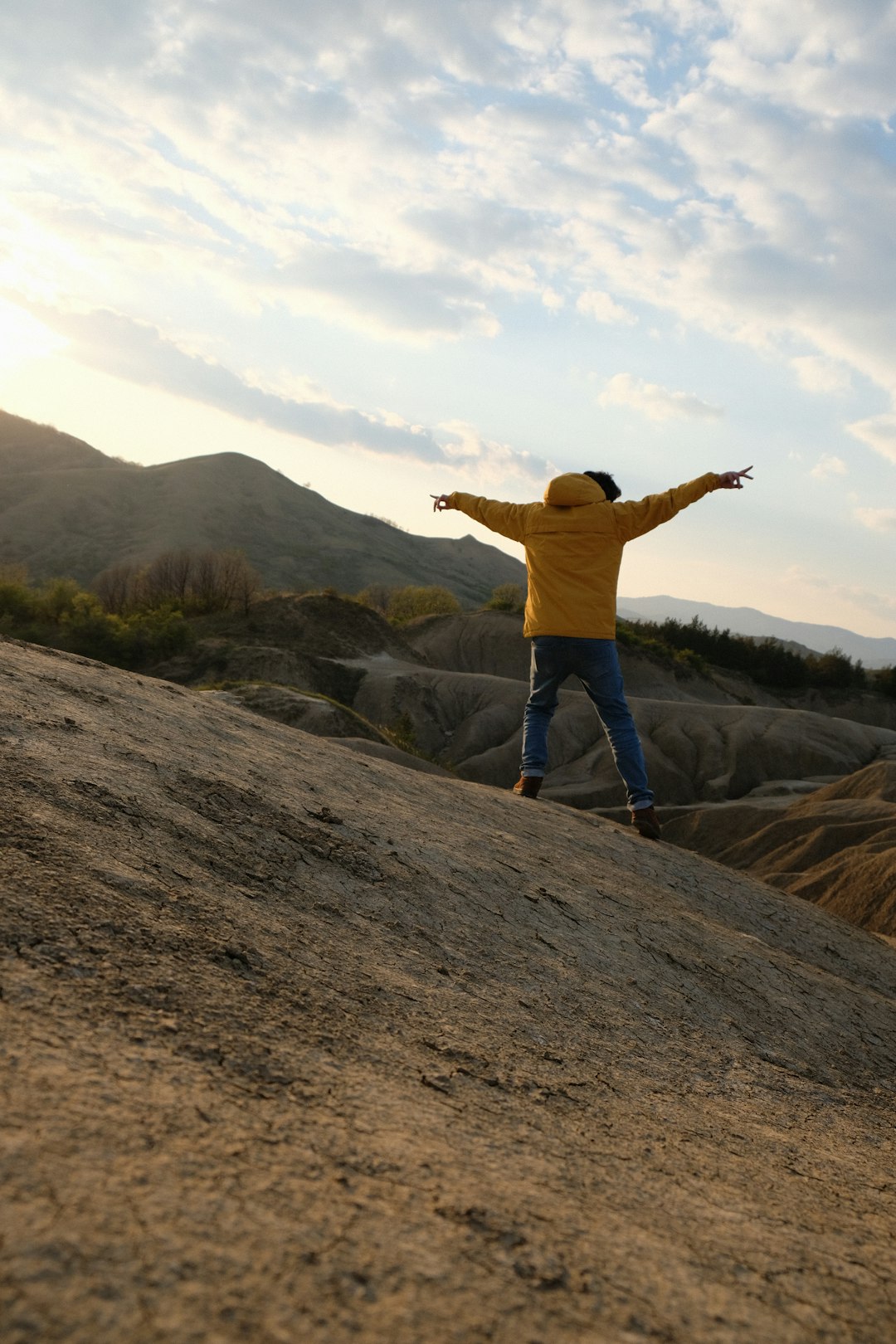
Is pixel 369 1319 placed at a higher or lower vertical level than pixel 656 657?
lower

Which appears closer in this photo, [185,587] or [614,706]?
[614,706]

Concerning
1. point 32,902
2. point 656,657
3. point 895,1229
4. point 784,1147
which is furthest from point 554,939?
point 656,657

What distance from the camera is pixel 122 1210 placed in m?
1.37

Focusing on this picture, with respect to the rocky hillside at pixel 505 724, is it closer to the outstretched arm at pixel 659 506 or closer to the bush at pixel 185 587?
the bush at pixel 185 587

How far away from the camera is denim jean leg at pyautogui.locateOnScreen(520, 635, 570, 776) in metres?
6.50

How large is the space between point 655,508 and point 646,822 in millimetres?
2140

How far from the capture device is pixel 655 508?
6.23 m

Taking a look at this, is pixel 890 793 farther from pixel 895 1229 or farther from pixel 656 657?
pixel 656 657

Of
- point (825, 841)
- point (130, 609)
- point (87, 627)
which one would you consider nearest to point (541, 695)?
point (825, 841)

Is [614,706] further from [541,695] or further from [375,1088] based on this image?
[375,1088]

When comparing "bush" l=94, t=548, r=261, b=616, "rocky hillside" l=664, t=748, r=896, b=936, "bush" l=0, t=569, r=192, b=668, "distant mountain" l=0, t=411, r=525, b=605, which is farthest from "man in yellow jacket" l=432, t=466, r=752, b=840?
"distant mountain" l=0, t=411, r=525, b=605

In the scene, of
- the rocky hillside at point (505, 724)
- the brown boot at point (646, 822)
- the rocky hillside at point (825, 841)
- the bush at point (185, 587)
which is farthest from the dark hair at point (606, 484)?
the bush at point (185, 587)

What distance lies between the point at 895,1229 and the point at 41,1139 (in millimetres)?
1830

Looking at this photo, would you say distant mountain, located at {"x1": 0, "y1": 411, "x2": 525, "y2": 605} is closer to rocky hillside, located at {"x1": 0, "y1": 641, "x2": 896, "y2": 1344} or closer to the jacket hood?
the jacket hood
